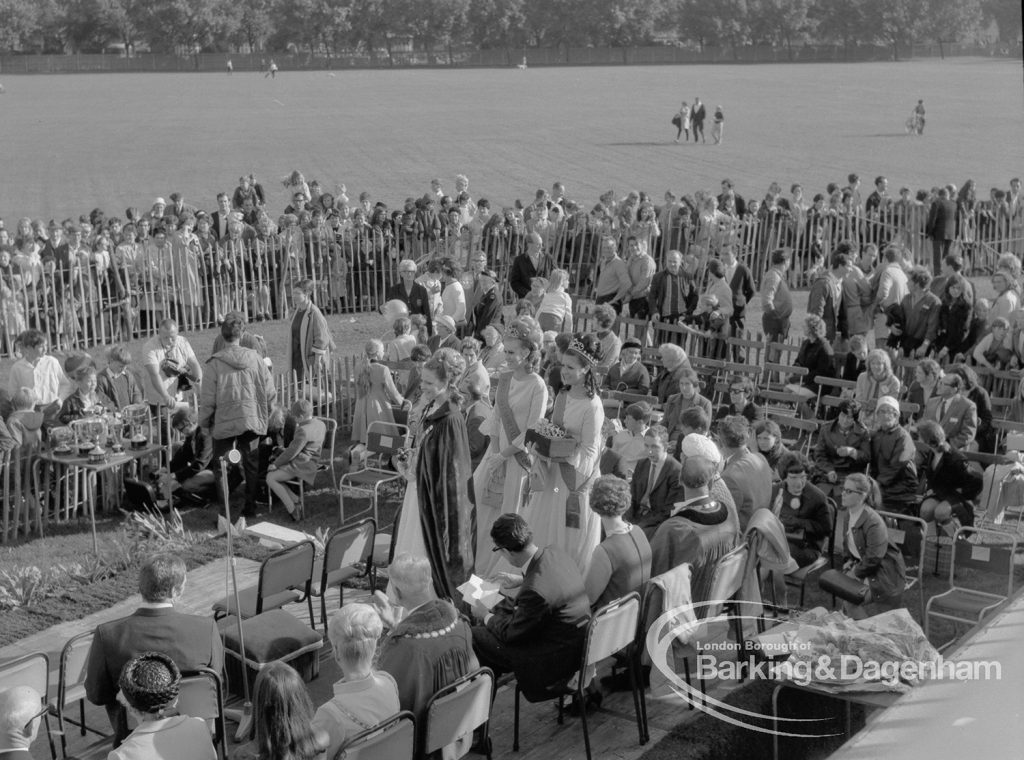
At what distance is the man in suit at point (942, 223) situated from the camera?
858 inches

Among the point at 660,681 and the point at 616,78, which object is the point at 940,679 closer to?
the point at 660,681

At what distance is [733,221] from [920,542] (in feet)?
39.9

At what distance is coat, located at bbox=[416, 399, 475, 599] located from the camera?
852 centimetres

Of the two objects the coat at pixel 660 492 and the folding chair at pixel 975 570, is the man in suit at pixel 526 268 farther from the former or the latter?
the folding chair at pixel 975 570

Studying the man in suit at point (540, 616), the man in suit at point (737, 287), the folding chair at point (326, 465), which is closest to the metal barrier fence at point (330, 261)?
the man in suit at point (737, 287)

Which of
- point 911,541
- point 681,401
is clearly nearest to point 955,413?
point 911,541

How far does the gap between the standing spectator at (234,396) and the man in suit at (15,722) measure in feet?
18.0

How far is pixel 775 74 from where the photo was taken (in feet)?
296

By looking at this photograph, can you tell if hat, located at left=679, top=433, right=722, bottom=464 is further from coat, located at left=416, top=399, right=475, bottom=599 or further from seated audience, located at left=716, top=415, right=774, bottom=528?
coat, located at left=416, top=399, right=475, bottom=599

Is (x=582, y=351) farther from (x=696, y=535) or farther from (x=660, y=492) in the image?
(x=696, y=535)

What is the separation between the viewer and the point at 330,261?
1958 cm

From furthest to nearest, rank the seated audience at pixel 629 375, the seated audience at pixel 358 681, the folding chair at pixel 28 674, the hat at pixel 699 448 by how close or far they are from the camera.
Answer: the seated audience at pixel 629 375, the hat at pixel 699 448, the folding chair at pixel 28 674, the seated audience at pixel 358 681

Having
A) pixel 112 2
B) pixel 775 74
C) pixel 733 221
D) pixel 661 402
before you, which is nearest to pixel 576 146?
pixel 733 221

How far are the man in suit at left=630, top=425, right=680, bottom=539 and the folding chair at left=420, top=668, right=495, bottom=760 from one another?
3.19 m
